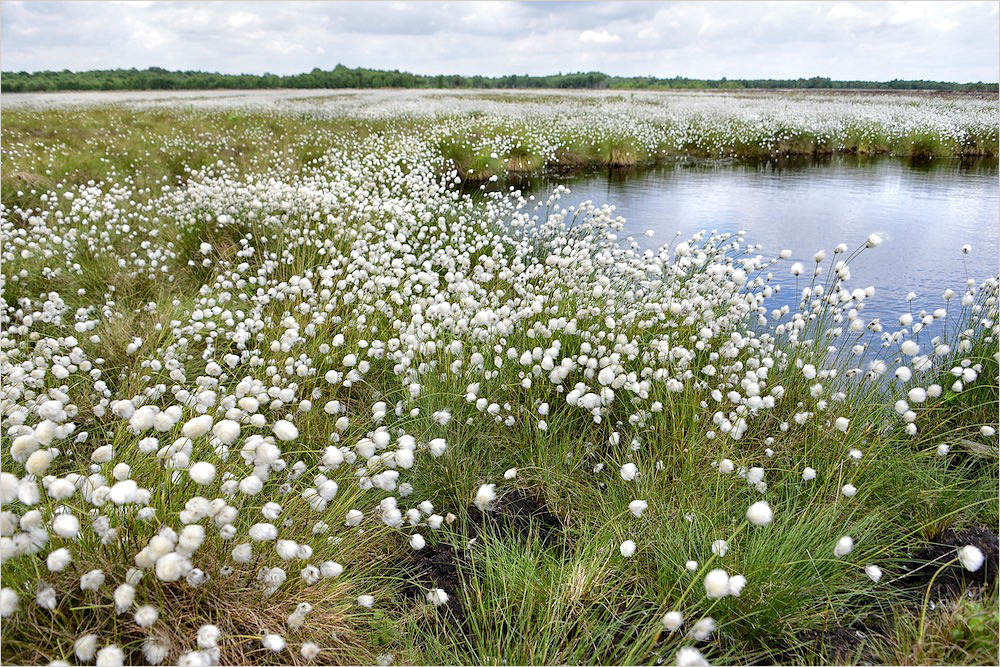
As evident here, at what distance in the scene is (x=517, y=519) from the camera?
3.46 metres

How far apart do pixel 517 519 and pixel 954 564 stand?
2.17 meters

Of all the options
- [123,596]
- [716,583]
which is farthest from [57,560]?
[716,583]

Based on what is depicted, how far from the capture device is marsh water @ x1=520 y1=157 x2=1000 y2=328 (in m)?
8.93

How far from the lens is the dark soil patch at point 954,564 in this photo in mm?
2822

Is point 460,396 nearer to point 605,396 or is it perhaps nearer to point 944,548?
point 605,396

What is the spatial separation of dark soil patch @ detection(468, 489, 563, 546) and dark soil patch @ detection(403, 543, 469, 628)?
19cm

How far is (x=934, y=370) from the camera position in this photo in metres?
4.50

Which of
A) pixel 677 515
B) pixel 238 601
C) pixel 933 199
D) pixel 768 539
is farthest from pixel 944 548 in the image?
pixel 933 199

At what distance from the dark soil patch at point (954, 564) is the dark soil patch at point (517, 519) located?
1.71 meters

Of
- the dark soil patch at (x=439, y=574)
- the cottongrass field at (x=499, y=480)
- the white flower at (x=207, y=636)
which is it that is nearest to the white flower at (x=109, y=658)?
the cottongrass field at (x=499, y=480)

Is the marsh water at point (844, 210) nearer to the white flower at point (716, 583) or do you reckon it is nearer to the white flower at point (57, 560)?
the white flower at point (716, 583)

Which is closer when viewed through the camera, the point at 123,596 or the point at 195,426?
the point at 123,596

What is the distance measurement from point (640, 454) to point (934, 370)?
254 centimetres

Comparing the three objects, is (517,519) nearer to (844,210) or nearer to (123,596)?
(123,596)
